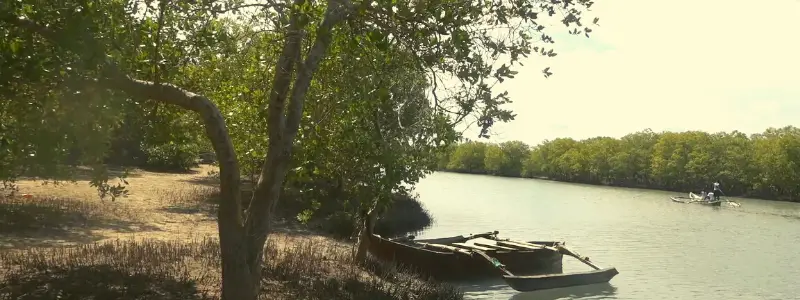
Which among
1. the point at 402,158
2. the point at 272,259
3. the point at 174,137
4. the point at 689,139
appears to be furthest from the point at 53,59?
the point at 689,139

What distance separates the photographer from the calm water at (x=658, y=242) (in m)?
23.1

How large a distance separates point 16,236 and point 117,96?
10.3m

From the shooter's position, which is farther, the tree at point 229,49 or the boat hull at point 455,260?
the boat hull at point 455,260

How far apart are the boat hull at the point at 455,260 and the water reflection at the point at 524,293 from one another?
324 mm

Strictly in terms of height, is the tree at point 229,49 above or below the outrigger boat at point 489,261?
above

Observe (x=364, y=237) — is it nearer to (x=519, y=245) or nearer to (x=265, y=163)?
(x=265, y=163)

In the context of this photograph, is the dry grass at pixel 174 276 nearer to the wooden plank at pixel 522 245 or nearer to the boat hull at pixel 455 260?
the boat hull at pixel 455 260

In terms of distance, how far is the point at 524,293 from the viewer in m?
21.2

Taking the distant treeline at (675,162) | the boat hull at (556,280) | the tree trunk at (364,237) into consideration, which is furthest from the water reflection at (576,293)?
the distant treeline at (675,162)

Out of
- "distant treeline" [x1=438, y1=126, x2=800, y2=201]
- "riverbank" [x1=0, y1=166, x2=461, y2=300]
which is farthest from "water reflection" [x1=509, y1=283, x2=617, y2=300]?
"distant treeline" [x1=438, y1=126, x2=800, y2=201]

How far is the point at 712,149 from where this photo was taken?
99.9m

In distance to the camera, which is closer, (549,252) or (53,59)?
(53,59)

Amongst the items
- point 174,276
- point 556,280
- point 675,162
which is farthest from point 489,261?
point 675,162

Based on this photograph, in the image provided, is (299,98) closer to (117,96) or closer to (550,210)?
(117,96)
